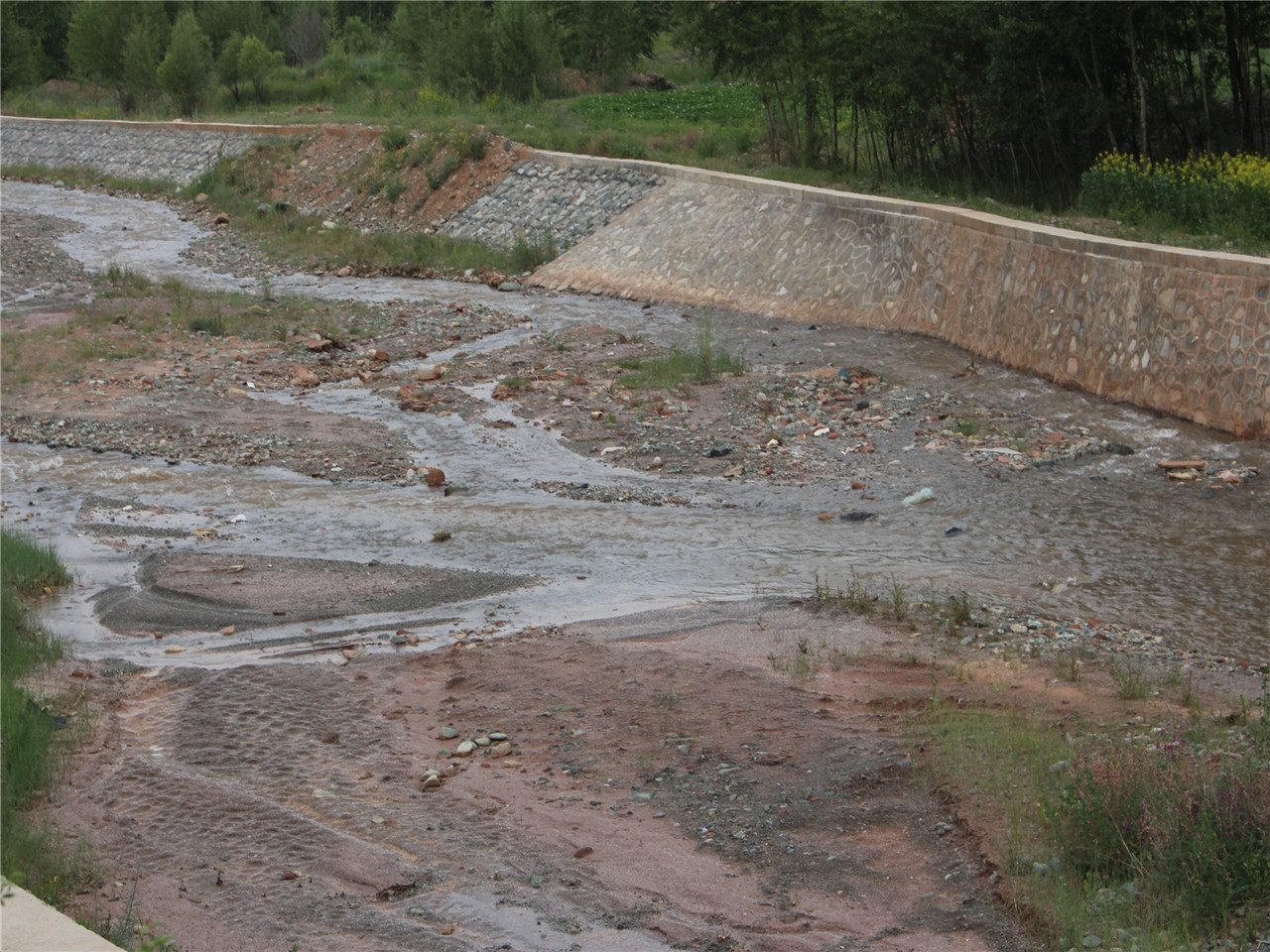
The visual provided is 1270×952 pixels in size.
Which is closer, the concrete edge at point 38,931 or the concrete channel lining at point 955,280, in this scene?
the concrete edge at point 38,931

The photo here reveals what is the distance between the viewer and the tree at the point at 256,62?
55.0 metres

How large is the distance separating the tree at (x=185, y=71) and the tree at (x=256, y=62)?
5.60 feet

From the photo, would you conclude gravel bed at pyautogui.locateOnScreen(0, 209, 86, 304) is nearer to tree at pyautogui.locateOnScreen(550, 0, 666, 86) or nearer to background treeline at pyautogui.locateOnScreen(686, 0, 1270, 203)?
background treeline at pyautogui.locateOnScreen(686, 0, 1270, 203)

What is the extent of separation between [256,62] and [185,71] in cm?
358

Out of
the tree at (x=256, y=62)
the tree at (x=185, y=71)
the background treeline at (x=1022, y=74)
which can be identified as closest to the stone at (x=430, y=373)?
the background treeline at (x=1022, y=74)

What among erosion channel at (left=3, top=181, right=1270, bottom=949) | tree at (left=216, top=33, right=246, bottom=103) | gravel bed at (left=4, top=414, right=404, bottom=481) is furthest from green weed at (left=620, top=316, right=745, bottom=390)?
tree at (left=216, top=33, right=246, bottom=103)

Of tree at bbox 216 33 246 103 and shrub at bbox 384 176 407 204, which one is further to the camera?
tree at bbox 216 33 246 103

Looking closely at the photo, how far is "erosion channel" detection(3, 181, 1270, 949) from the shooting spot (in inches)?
205

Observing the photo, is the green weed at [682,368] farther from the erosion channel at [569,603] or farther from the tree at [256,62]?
the tree at [256,62]

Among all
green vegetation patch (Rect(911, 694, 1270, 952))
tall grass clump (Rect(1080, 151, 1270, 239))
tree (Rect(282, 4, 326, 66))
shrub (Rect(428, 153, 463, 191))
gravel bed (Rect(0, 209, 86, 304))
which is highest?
tree (Rect(282, 4, 326, 66))

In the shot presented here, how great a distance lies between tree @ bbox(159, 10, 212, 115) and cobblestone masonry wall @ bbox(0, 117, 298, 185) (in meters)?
7.11

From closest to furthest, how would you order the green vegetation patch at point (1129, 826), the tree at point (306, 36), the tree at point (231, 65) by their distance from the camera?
the green vegetation patch at point (1129, 826) < the tree at point (231, 65) < the tree at point (306, 36)

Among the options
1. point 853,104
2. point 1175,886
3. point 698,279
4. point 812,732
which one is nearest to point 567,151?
point 853,104

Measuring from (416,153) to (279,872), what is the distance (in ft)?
82.4
